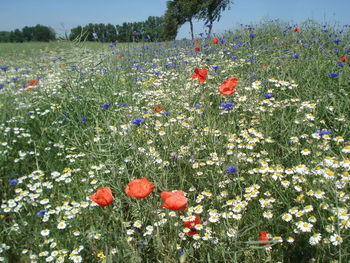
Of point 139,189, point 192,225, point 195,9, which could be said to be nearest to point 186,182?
point 192,225

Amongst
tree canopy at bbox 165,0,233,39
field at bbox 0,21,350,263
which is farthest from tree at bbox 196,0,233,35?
field at bbox 0,21,350,263

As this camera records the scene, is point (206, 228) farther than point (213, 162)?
No

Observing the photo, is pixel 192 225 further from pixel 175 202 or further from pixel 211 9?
pixel 211 9

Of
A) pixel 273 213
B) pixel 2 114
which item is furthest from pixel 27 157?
pixel 273 213

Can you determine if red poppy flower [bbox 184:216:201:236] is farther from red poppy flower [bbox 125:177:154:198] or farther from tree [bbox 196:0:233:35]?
tree [bbox 196:0:233:35]

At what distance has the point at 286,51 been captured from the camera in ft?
14.8

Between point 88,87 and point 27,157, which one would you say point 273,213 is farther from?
point 88,87

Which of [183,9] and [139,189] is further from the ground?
[183,9]

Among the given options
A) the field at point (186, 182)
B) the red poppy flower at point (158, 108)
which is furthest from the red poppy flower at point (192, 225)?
the red poppy flower at point (158, 108)

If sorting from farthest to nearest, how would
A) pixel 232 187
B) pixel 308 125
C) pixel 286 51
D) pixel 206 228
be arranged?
1. pixel 286 51
2. pixel 308 125
3. pixel 232 187
4. pixel 206 228

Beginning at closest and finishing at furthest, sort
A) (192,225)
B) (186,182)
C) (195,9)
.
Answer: (192,225)
(186,182)
(195,9)

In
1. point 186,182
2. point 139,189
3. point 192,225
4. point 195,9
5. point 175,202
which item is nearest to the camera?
point 175,202

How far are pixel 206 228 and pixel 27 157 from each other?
6.69ft

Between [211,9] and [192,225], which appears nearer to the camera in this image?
[192,225]
